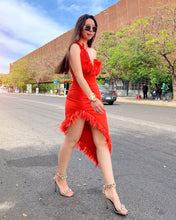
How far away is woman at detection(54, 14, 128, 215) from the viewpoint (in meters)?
2.31

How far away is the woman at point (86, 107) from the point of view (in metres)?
2.31

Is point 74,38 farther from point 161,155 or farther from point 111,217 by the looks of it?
point 161,155

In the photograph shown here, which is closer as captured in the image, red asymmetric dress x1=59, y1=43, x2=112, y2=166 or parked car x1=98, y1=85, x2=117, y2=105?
red asymmetric dress x1=59, y1=43, x2=112, y2=166

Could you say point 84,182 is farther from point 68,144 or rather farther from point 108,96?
point 108,96

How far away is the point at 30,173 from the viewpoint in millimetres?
3326

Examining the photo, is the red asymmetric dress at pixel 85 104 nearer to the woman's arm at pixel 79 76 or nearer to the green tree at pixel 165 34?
the woman's arm at pixel 79 76

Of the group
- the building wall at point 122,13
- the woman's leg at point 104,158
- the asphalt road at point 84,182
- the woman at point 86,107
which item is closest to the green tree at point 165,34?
the building wall at point 122,13

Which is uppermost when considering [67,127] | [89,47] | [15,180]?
[89,47]

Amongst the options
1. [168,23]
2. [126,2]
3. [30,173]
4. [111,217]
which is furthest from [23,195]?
[126,2]

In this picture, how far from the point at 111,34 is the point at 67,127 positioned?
3476cm

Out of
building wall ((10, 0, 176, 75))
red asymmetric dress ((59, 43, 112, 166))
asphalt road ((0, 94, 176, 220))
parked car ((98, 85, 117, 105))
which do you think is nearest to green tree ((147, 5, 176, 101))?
parked car ((98, 85, 117, 105))

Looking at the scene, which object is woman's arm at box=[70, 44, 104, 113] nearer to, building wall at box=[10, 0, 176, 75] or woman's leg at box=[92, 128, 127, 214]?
woman's leg at box=[92, 128, 127, 214]

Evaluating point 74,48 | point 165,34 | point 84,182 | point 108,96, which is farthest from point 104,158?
point 165,34

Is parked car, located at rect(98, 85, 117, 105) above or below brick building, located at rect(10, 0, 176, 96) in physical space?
below
